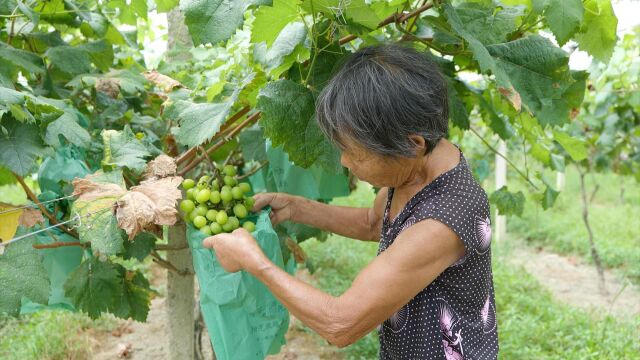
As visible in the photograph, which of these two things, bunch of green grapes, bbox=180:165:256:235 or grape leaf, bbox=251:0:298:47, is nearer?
grape leaf, bbox=251:0:298:47

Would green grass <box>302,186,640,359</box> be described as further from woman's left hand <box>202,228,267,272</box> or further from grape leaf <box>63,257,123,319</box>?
woman's left hand <box>202,228,267,272</box>

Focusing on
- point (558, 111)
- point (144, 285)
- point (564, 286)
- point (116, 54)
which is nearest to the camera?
A: point (558, 111)

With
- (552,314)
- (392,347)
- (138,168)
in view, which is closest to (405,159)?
(392,347)

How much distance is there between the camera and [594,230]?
7.75 m

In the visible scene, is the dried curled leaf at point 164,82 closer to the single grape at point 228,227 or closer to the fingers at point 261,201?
the fingers at point 261,201

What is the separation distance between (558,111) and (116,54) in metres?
2.05

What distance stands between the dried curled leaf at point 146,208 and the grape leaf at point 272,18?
19.0 inches

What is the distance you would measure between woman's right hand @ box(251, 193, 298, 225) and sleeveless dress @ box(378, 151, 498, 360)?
45 cm

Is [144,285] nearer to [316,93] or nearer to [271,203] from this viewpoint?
[271,203]

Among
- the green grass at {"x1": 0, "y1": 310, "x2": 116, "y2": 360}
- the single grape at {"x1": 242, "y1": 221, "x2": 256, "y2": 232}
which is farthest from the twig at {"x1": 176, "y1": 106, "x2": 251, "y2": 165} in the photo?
the green grass at {"x1": 0, "y1": 310, "x2": 116, "y2": 360}

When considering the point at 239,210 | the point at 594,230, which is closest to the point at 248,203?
the point at 239,210

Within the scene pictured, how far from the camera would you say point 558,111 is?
2.06m

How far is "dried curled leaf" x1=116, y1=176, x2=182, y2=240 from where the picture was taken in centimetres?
155

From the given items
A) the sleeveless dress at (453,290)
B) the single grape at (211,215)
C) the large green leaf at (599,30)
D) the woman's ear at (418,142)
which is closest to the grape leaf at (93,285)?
the single grape at (211,215)
